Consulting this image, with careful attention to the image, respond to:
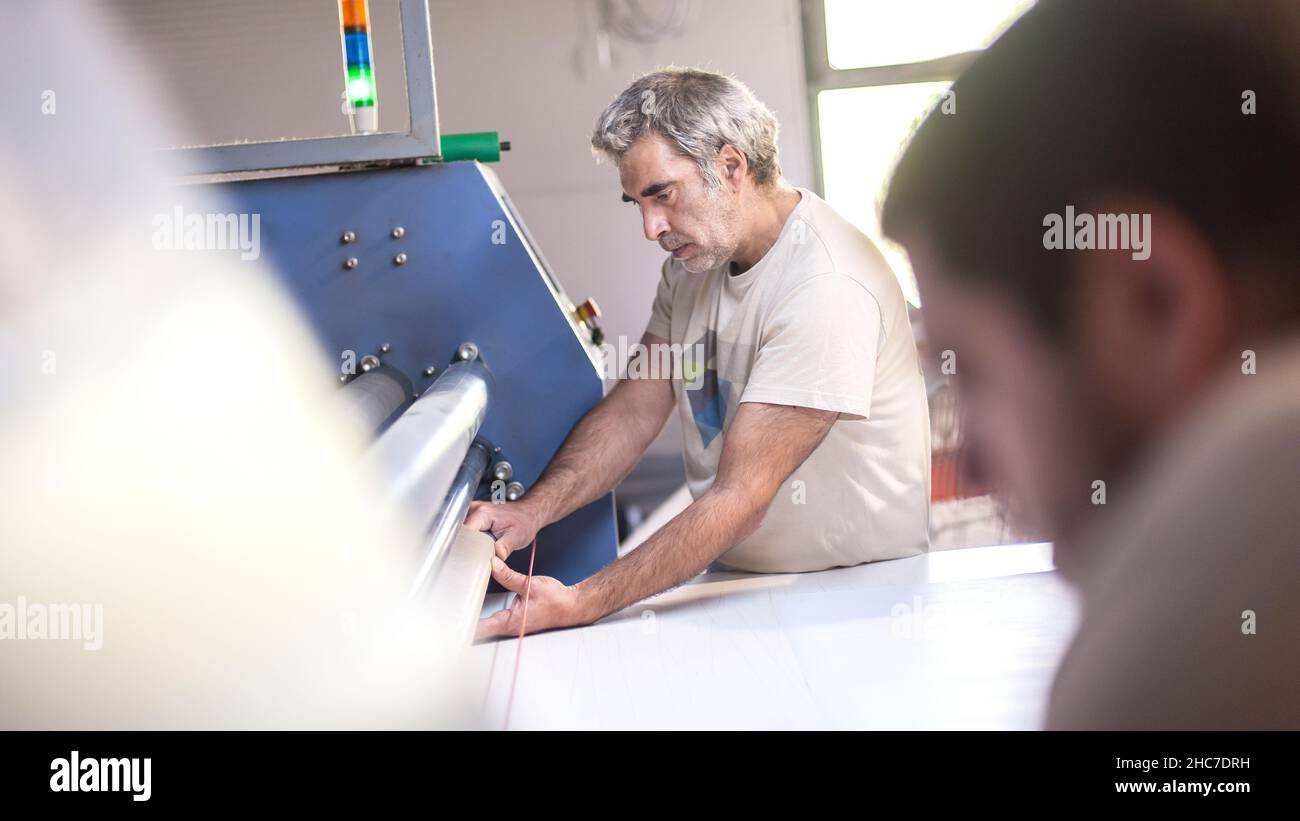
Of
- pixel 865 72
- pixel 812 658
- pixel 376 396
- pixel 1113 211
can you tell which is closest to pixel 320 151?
pixel 376 396

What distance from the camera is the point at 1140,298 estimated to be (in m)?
0.41

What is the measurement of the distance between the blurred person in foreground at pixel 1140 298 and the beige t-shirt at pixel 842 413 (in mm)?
855

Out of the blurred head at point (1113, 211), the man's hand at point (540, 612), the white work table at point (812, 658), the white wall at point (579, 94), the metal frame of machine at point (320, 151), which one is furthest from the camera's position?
the white wall at point (579, 94)

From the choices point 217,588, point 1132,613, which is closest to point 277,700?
point 217,588

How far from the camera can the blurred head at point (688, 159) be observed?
1490mm

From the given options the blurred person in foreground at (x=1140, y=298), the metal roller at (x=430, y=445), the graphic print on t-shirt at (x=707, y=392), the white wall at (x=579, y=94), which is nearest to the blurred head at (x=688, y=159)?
the graphic print on t-shirt at (x=707, y=392)

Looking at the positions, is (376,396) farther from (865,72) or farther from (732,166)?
(865,72)

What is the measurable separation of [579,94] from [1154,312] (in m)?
3.78

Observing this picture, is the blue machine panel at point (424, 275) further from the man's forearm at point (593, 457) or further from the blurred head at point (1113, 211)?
the blurred head at point (1113, 211)

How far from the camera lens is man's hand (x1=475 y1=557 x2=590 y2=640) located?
1.10 metres

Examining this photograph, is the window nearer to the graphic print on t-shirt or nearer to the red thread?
the graphic print on t-shirt

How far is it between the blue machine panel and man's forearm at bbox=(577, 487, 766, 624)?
365 millimetres

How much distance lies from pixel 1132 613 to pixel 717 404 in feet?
3.72
